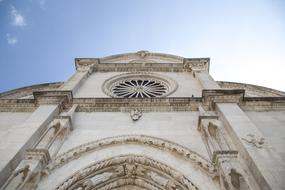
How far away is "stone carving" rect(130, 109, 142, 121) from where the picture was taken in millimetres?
9832

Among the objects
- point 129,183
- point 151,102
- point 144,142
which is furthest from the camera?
point 151,102

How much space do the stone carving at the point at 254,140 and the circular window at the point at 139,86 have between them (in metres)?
5.53

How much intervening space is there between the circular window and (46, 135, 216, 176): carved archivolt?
14.5 ft

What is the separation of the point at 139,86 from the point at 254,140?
8079mm

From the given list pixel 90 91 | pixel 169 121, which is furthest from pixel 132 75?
pixel 169 121

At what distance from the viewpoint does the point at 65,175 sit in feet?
23.4

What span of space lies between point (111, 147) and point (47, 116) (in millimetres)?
2615

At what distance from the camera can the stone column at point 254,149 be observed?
5.88 meters

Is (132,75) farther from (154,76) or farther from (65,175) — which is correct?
(65,175)

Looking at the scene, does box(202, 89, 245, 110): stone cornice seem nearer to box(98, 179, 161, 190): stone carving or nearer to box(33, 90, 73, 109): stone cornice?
box(98, 179, 161, 190): stone carving

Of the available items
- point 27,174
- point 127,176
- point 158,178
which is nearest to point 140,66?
point 127,176

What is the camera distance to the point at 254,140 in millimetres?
7219

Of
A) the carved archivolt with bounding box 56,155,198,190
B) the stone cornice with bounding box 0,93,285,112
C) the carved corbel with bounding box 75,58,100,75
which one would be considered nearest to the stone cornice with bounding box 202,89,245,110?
the stone cornice with bounding box 0,93,285,112

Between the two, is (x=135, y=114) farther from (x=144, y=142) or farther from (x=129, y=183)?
(x=129, y=183)
